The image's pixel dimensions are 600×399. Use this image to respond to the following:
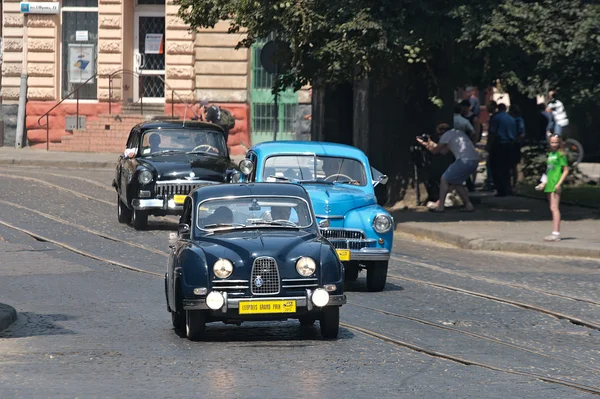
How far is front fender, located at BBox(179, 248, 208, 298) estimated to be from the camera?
11.1 meters

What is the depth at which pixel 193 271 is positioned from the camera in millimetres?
11172

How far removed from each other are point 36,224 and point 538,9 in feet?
27.4

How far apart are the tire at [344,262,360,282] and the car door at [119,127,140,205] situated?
20.2 feet

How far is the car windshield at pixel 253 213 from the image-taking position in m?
11.9

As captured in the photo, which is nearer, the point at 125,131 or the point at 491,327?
the point at 491,327

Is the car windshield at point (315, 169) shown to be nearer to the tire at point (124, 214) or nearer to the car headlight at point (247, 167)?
the car headlight at point (247, 167)

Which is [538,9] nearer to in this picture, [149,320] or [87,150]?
[149,320]

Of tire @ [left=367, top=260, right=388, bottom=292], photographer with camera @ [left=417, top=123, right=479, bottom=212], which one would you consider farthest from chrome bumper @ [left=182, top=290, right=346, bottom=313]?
photographer with camera @ [left=417, top=123, right=479, bottom=212]

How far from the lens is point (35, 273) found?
1611cm

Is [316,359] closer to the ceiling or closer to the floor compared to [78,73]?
closer to the floor

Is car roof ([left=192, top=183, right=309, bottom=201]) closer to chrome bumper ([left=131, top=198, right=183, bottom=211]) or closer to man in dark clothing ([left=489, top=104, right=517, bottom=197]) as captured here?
chrome bumper ([left=131, top=198, right=183, bottom=211])

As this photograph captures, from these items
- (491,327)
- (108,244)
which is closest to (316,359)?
(491,327)

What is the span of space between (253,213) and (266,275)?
100 cm

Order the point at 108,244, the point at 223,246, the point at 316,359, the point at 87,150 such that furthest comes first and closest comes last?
1. the point at 87,150
2. the point at 108,244
3. the point at 223,246
4. the point at 316,359
